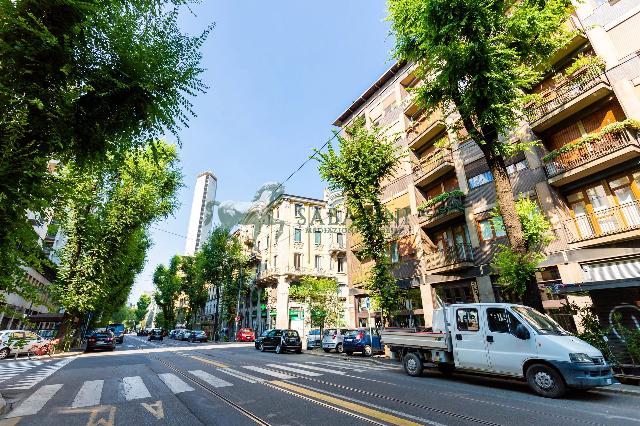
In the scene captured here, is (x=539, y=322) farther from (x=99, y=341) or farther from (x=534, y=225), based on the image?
(x=99, y=341)

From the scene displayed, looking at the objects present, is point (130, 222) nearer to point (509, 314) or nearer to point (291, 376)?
point (291, 376)

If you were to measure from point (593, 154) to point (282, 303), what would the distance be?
32842 mm

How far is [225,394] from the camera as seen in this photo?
7125 millimetres

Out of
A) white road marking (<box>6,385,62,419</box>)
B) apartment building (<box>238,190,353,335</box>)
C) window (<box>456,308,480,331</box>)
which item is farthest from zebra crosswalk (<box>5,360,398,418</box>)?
apartment building (<box>238,190,353,335</box>)

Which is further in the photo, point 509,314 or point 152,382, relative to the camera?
point 152,382

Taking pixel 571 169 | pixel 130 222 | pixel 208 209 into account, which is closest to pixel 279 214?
pixel 130 222

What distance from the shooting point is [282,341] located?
21188 mm

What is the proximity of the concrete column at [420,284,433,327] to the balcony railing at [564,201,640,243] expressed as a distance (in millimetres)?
8005

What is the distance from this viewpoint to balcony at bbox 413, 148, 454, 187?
61.7 feet

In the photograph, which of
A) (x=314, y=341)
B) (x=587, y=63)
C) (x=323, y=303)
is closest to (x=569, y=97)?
(x=587, y=63)

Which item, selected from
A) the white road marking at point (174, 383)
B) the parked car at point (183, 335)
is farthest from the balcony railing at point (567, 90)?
the parked car at point (183, 335)

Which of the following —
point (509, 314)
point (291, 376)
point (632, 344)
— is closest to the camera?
point (509, 314)

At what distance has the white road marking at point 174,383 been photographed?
307 inches

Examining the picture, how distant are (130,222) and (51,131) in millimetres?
20108
